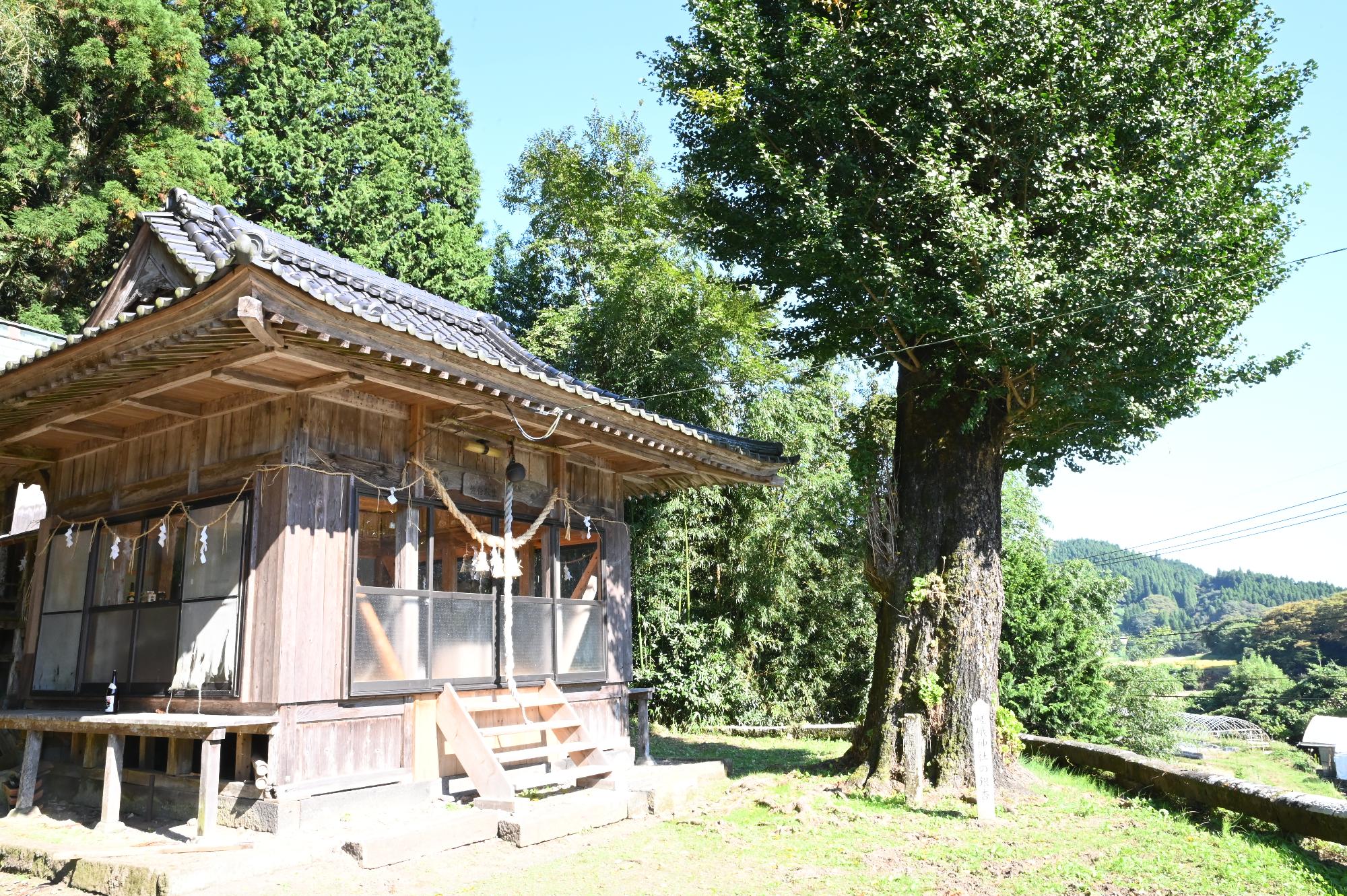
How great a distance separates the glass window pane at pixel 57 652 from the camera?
26.0 ft

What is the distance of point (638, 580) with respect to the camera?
1533cm

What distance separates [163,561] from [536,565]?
3.18m

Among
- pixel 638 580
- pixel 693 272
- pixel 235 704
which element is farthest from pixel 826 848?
pixel 693 272

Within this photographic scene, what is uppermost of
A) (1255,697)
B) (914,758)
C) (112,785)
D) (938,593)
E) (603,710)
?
(938,593)

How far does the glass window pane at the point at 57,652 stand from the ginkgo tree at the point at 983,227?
24.2 ft

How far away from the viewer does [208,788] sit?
19.2 feet

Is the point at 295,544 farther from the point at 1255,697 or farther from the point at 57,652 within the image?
the point at 1255,697

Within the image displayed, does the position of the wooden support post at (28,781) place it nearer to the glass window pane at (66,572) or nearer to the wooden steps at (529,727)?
the glass window pane at (66,572)

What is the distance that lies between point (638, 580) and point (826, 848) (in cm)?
934

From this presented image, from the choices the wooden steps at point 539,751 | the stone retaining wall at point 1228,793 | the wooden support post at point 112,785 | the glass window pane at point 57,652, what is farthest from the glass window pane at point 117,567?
the stone retaining wall at point 1228,793

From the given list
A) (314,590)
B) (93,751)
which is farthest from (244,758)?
(93,751)

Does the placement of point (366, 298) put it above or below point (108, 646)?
above

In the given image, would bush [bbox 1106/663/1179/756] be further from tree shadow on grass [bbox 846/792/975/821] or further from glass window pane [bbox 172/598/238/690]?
glass window pane [bbox 172/598/238/690]

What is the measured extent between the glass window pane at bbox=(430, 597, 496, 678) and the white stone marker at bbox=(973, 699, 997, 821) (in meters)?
4.04
